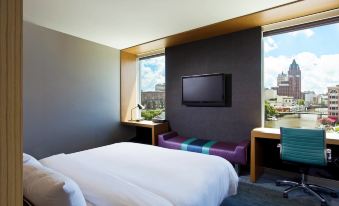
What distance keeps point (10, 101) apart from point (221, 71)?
351 cm

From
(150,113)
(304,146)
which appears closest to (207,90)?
(150,113)

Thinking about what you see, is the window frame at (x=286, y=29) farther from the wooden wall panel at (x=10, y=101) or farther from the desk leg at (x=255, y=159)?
the wooden wall panel at (x=10, y=101)

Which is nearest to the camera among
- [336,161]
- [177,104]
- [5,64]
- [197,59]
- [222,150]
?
[5,64]

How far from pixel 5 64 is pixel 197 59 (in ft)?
12.2

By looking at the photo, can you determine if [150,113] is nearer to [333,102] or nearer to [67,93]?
[67,93]

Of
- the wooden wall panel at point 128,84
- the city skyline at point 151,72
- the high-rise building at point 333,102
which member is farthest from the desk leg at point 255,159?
the wooden wall panel at point 128,84

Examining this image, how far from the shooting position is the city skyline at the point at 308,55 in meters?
2.78

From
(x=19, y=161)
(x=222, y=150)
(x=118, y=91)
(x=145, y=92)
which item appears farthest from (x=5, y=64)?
(x=145, y=92)

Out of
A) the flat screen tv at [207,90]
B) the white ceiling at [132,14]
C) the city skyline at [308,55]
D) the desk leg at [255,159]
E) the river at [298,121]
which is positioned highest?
the white ceiling at [132,14]

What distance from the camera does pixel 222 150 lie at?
3.04m

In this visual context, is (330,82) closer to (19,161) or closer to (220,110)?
(220,110)

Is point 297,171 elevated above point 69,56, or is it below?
below

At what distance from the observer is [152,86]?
188 inches

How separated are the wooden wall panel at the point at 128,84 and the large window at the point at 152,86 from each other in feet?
0.65
